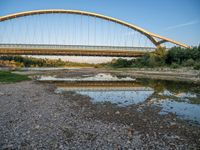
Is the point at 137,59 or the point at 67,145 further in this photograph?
the point at 137,59

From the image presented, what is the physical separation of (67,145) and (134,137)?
2.37 m

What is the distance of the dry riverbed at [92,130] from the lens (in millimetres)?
5988

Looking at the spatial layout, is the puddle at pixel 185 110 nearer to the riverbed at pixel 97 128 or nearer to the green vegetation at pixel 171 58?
the riverbed at pixel 97 128

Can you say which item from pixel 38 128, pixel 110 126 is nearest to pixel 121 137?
pixel 110 126

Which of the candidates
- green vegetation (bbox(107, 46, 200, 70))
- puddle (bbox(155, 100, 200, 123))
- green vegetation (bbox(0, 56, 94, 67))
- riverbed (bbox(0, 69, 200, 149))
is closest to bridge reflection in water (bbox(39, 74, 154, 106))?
puddle (bbox(155, 100, 200, 123))

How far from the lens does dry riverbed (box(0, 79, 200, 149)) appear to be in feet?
19.6

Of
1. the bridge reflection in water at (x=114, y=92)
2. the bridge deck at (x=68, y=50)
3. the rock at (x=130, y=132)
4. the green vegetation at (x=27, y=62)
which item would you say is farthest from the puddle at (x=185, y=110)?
the green vegetation at (x=27, y=62)

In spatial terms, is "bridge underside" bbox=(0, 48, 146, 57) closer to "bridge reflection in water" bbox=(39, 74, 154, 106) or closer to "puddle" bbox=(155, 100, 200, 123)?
"bridge reflection in water" bbox=(39, 74, 154, 106)

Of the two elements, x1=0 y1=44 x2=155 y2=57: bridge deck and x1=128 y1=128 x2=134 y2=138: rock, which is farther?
x1=0 y1=44 x2=155 y2=57: bridge deck

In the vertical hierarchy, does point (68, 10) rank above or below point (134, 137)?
above

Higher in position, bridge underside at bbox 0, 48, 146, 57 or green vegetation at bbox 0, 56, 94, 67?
bridge underside at bbox 0, 48, 146, 57

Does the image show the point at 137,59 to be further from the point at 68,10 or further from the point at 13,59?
the point at 13,59

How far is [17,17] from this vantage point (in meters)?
61.2

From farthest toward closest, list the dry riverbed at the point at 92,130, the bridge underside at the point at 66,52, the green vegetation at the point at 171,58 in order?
the bridge underside at the point at 66,52, the green vegetation at the point at 171,58, the dry riverbed at the point at 92,130
